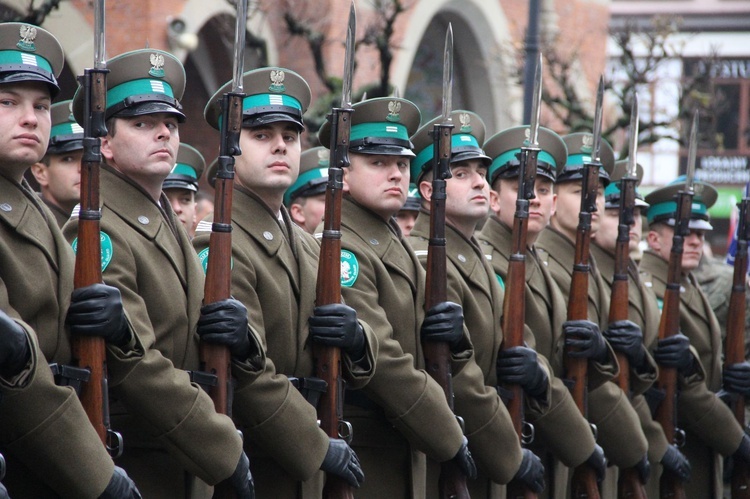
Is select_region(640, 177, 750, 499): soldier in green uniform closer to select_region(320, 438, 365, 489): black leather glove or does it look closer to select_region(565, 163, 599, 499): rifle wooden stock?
select_region(565, 163, 599, 499): rifle wooden stock

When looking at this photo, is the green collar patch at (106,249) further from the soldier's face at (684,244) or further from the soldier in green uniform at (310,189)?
the soldier's face at (684,244)

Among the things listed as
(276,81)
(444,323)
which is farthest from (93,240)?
(444,323)

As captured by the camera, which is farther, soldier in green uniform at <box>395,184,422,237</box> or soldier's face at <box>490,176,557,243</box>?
soldier in green uniform at <box>395,184,422,237</box>

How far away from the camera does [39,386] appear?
3.76 meters

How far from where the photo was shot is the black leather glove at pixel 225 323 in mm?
4383

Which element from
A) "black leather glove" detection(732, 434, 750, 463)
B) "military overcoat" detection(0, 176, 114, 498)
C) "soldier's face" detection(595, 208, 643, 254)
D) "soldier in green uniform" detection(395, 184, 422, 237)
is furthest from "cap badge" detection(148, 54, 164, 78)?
"black leather glove" detection(732, 434, 750, 463)

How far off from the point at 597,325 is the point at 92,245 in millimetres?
3308

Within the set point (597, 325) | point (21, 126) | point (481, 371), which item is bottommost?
point (481, 371)

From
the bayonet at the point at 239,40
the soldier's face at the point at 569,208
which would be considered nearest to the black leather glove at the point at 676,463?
the soldier's face at the point at 569,208

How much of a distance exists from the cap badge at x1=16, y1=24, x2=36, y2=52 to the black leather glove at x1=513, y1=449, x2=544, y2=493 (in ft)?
9.67

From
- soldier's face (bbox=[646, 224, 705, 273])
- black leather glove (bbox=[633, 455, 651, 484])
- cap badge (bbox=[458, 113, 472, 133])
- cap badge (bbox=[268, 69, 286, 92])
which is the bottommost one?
black leather glove (bbox=[633, 455, 651, 484])

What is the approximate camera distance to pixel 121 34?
1300 centimetres

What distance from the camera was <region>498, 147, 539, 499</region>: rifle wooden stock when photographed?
19.6ft

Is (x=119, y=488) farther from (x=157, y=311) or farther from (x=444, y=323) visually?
(x=444, y=323)
